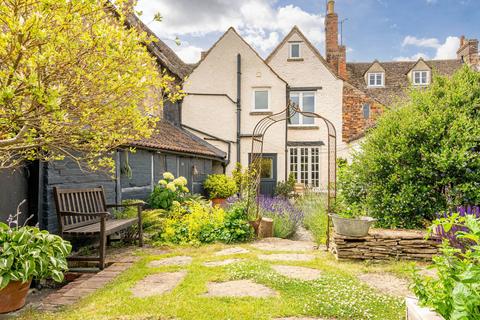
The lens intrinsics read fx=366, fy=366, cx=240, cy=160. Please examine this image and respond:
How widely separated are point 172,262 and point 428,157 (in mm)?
4610

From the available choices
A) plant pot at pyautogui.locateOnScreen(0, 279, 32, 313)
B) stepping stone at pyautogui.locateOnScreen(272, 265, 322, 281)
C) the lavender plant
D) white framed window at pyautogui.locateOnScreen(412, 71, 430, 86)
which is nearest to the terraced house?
white framed window at pyautogui.locateOnScreen(412, 71, 430, 86)

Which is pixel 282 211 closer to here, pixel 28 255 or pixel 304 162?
pixel 28 255

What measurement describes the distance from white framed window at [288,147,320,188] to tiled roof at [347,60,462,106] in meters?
6.89

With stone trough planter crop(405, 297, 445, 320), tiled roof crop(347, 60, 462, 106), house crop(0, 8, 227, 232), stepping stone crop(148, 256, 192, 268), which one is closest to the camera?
stone trough planter crop(405, 297, 445, 320)

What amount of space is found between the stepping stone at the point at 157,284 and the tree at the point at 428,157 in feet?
12.4

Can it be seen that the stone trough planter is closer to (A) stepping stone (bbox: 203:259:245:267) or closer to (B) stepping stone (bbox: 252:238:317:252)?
(A) stepping stone (bbox: 203:259:245:267)

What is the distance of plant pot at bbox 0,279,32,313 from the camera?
3797mm

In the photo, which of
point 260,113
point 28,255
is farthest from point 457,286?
point 260,113

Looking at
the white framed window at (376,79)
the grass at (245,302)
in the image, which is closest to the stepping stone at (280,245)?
the grass at (245,302)

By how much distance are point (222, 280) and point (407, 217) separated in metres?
3.63

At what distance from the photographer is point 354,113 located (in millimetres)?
20047

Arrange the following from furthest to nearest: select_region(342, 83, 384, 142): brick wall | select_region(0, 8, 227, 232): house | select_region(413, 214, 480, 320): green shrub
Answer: select_region(342, 83, 384, 142): brick wall → select_region(0, 8, 227, 232): house → select_region(413, 214, 480, 320): green shrub

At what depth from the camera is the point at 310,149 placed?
18.8 meters

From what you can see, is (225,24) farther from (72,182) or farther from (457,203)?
(457,203)
